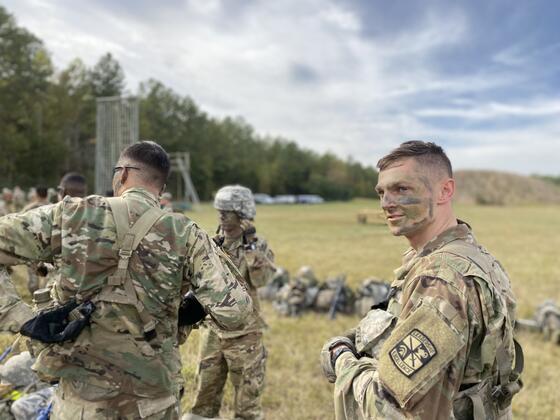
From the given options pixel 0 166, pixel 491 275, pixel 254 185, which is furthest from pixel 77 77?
pixel 491 275

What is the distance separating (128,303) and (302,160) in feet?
246

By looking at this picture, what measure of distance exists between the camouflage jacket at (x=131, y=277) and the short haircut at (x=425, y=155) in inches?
40.5

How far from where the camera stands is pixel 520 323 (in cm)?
745

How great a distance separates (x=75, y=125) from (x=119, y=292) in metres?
37.4

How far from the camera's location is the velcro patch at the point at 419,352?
4.50 feet

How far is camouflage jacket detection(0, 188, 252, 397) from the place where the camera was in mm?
1965

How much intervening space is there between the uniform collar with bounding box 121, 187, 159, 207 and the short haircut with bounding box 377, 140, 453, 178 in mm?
1222

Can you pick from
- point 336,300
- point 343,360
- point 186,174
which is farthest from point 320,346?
point 186,174

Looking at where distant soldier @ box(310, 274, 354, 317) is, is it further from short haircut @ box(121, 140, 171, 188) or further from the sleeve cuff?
the sleeve cuff

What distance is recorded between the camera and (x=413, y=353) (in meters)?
1.39

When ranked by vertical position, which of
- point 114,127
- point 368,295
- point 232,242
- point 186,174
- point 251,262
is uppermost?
point 114,127

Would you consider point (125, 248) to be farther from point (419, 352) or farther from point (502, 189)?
point (502, 189)

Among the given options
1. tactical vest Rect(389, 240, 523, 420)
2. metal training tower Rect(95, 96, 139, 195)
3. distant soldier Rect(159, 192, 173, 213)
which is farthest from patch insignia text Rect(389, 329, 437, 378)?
metal training tower Rect(95, 96, 139, 195)

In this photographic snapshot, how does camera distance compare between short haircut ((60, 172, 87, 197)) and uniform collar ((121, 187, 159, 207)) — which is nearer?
uniform collar ((121, 187, 159, 207))
